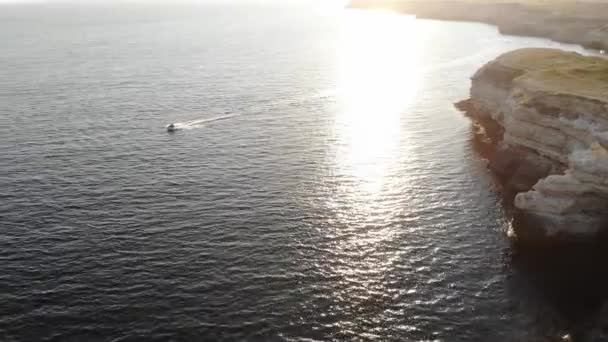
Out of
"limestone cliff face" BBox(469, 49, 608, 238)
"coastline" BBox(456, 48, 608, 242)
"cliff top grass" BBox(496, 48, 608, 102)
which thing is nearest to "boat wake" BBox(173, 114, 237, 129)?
"coastline" BBox(456, 48, 608, 242)

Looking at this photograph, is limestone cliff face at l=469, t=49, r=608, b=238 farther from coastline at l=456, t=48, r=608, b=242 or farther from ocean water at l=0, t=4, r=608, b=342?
ocean water at l=0, t=4, r=608, b=342

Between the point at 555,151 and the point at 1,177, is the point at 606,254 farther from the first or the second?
the point at 1,177

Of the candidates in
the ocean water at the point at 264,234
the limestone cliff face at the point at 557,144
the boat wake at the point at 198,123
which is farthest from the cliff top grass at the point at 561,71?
the boat wake at the point at 198,123

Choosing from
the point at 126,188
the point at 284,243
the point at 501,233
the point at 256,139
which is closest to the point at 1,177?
the point at 126,188

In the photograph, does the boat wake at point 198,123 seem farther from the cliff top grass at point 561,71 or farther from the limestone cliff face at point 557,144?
the cliff top grass at point 561,71

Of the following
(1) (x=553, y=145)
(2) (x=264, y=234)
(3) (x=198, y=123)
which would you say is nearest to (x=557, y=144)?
(1) (x=553, y=145)

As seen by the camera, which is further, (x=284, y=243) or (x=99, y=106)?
(x=99, y=106)
